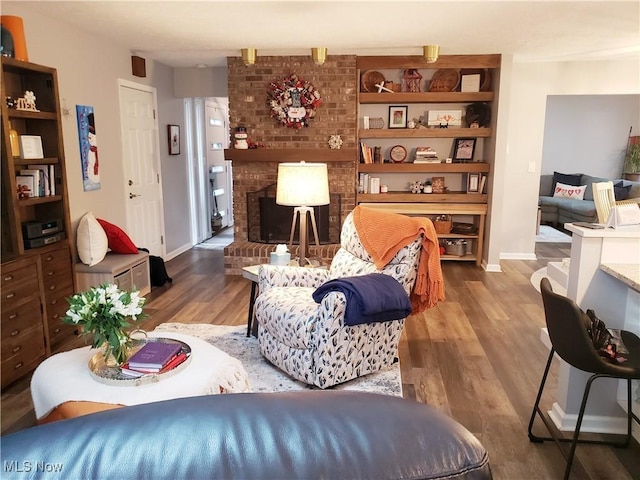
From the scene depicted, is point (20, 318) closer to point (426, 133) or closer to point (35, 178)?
point (35, 178)

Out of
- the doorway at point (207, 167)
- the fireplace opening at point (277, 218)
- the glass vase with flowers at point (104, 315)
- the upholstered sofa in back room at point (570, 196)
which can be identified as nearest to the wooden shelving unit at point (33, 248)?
the glass vase with flowers at point (104, 315)

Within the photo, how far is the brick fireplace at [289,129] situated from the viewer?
5.30 meters

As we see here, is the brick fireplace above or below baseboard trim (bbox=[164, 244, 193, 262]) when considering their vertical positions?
above

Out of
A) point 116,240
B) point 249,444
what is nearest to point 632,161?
point 116,240

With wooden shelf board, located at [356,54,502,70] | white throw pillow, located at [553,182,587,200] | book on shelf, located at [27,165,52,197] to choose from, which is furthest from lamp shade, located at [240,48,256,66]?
white throw pillow, located at [553,182,587,200]

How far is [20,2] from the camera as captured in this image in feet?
11.0

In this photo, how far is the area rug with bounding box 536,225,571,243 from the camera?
7176 mm

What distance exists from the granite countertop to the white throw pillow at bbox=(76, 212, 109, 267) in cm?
351

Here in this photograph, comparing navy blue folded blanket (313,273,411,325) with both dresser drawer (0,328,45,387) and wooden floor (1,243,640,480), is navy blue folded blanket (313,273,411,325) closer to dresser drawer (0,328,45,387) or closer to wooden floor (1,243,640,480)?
wooden floor (1,243,640,480)

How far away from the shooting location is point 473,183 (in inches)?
222

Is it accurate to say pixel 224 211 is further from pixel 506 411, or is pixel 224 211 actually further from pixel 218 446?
pixel 218 446

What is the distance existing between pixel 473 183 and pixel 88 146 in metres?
4.03

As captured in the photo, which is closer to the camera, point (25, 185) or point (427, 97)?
point (25, 185)

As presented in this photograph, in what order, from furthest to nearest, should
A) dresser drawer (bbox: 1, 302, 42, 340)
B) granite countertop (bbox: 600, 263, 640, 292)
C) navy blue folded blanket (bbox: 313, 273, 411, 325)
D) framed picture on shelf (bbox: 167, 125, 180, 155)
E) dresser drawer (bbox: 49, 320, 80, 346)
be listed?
framed picture on shelf (bbox: 167, 125, 180, 155)
dresser drawer (bbox: 49, 320, 80, 346)
dresser drawer (bbox: 1, 302, 42, 340)
navy blue folded blanket (bbox: 313, 273, 411, 325)
granite countertop (bbox: 600, 263, 640, 292)
